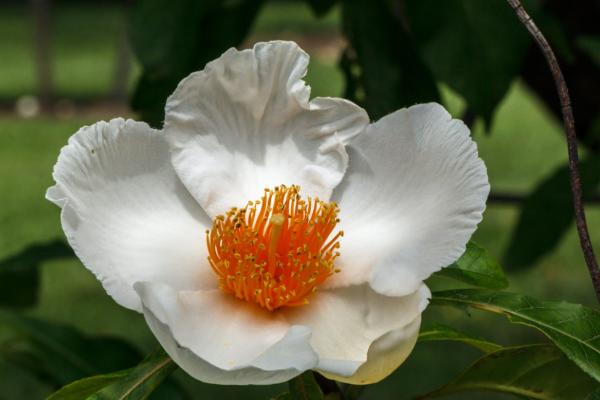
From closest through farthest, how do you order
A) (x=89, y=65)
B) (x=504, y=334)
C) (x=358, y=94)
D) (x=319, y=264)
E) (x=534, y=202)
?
(x=319, y=264), (x=358, y=94), (x=534, y=202), (x=504, y=334), (x=89, y=65)

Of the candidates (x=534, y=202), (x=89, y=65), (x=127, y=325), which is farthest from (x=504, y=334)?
(x=89, y=65)

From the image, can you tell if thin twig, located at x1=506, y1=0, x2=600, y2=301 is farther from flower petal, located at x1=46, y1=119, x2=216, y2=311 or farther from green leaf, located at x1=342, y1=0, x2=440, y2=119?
green leaf, located at x1=342, y1=0, x2=440, y2=119

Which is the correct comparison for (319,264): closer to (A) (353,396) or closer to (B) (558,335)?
(A) (353,396)

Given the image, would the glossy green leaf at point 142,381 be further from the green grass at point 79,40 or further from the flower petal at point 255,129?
the green grass at point 79,40

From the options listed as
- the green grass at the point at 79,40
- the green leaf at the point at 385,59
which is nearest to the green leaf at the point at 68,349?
the green leaf at the point at 385,59

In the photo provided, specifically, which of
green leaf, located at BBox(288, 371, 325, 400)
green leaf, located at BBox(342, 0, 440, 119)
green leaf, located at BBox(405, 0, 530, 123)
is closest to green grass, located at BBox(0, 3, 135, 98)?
green leaf, located at BBox(342, 0, 440, 119)
